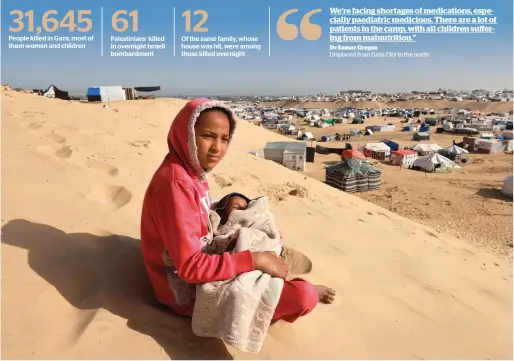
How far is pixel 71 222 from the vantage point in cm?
266

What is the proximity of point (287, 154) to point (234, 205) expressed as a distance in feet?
45.9

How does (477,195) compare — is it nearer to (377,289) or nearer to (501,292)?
(501,292)

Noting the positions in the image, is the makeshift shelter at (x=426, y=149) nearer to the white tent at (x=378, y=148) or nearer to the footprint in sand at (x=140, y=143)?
the white tent at (x=378, y=148)

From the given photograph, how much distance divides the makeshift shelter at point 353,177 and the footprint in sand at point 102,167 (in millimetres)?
11033

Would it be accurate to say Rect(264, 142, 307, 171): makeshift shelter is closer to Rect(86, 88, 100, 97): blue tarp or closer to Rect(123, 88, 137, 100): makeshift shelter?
Rect(86, 88, 100, 97): blue tarp

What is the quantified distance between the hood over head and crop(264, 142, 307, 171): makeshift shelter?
14.3 meters

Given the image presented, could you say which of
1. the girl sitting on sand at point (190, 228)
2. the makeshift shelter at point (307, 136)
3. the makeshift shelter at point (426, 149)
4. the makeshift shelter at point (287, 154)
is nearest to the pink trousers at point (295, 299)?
the girl sitting on sand at point (190, 228)

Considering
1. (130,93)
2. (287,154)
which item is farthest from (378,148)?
(130,93)

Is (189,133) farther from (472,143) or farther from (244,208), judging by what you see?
(472,143)

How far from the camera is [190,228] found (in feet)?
5.47

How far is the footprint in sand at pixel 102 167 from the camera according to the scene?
3.94 m

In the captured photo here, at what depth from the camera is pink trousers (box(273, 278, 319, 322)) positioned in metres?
1.75

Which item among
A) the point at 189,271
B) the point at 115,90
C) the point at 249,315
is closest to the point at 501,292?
the point at 249,315

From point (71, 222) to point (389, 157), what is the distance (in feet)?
75.3
